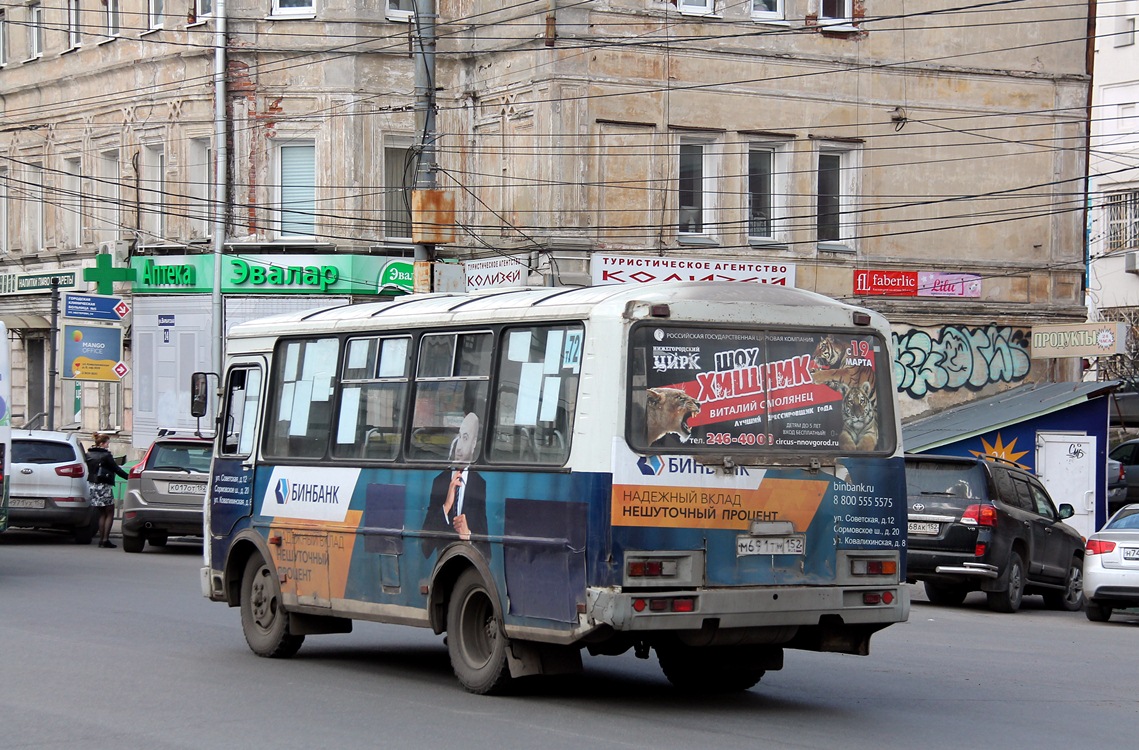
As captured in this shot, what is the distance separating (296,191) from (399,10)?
4240mm

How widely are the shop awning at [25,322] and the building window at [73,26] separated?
6406 mm

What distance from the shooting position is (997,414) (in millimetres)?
28156

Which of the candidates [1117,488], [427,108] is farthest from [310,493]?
[1117,488]

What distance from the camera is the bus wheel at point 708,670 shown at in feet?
36.2

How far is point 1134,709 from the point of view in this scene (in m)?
10.9

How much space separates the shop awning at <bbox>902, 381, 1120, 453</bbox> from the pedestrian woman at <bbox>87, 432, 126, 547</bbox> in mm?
12582

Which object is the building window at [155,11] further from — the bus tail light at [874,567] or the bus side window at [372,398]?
the bus tail light at [874,567]

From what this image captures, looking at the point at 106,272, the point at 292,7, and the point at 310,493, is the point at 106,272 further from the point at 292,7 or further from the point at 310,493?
the point at 310,493

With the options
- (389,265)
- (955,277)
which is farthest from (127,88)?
(955,277)

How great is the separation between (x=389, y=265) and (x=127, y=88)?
752cm

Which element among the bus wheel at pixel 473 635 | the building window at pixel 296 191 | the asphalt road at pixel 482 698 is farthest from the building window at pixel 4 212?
the bus wheel at pixel 473 635

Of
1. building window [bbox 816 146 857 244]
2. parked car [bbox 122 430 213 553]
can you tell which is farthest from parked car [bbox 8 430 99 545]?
building window [bbox 816 146 857 244]

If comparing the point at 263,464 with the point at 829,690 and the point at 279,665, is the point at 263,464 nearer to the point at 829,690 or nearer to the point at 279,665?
the point at 279,665

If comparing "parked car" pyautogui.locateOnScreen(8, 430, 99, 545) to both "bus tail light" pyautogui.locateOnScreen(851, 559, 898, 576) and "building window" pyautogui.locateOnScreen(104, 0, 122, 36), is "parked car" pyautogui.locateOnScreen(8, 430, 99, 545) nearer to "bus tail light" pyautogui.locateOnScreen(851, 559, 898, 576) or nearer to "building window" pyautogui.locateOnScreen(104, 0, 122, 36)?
"building window" pyautogui.locateOnScreen(104, 0, 122, 36)
